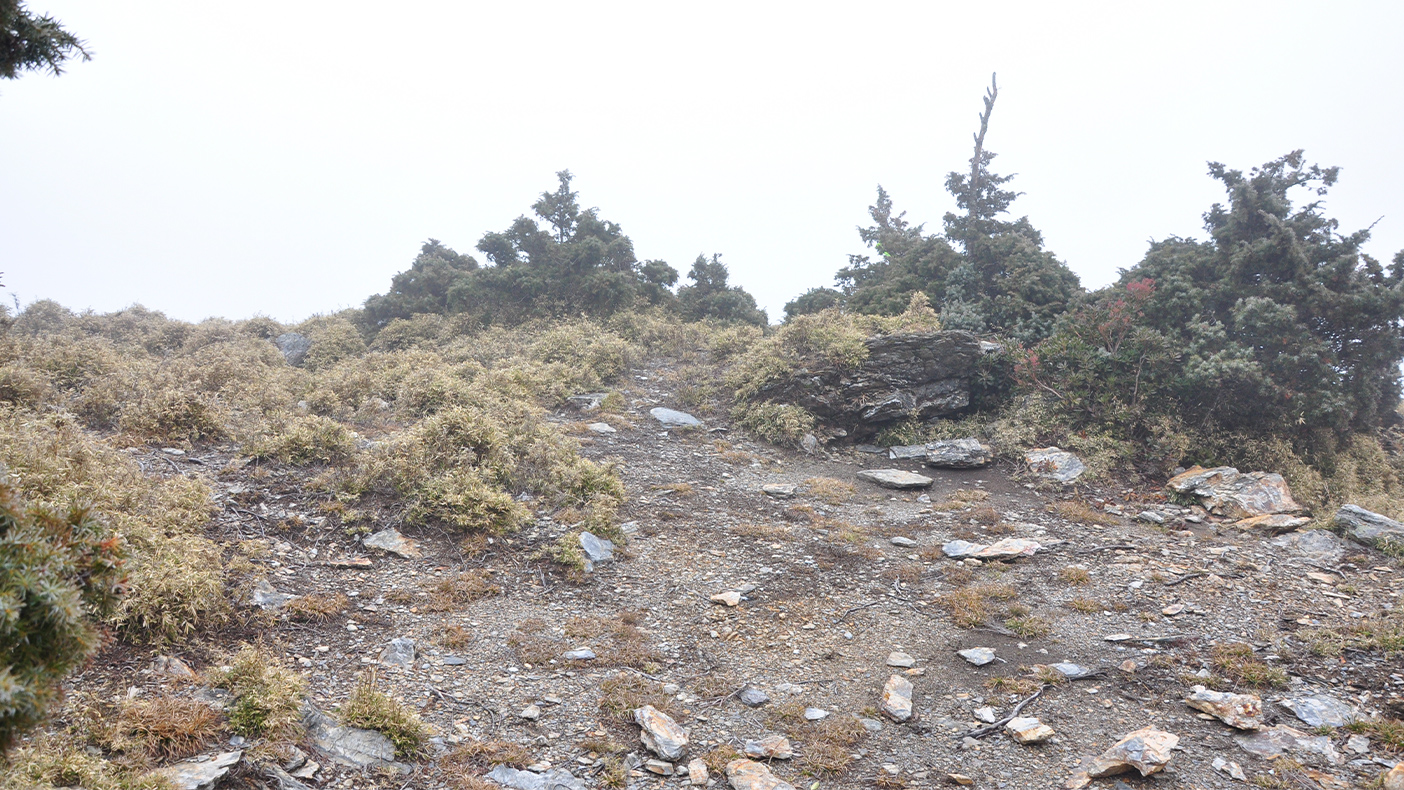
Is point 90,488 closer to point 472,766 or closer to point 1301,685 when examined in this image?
point 472,766

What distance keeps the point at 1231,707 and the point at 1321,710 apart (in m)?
0.74

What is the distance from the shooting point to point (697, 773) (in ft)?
13.7

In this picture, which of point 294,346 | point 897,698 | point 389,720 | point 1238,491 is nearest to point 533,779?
point 389,720

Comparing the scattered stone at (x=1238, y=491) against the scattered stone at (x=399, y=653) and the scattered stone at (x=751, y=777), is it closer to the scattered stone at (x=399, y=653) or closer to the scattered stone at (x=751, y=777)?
the scattered stone at (x=751, y=777)

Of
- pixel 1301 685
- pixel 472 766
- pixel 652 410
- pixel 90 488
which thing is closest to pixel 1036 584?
Result: pixel 1301 685

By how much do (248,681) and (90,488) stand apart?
310 centimetres

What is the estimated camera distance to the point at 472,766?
4000 millimetres

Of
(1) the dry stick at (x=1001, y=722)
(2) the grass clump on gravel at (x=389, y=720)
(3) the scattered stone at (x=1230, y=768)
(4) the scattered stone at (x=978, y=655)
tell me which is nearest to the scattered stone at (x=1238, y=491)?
(4) the scattered stone at (x=978, y=655)

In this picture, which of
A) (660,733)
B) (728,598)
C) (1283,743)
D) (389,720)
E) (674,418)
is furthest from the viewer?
(674,418)

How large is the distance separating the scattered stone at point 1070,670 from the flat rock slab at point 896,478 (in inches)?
228

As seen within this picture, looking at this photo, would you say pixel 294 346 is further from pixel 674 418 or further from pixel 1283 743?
pixel 1283 743

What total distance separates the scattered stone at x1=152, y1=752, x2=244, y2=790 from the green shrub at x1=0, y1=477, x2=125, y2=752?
5.55ft

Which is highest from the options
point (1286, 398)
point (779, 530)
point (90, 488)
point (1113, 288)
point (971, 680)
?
point (1113, 288)

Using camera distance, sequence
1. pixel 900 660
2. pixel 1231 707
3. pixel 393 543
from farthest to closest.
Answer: pixel 393 543 → pixel 900 660 → pixel 1231 707
